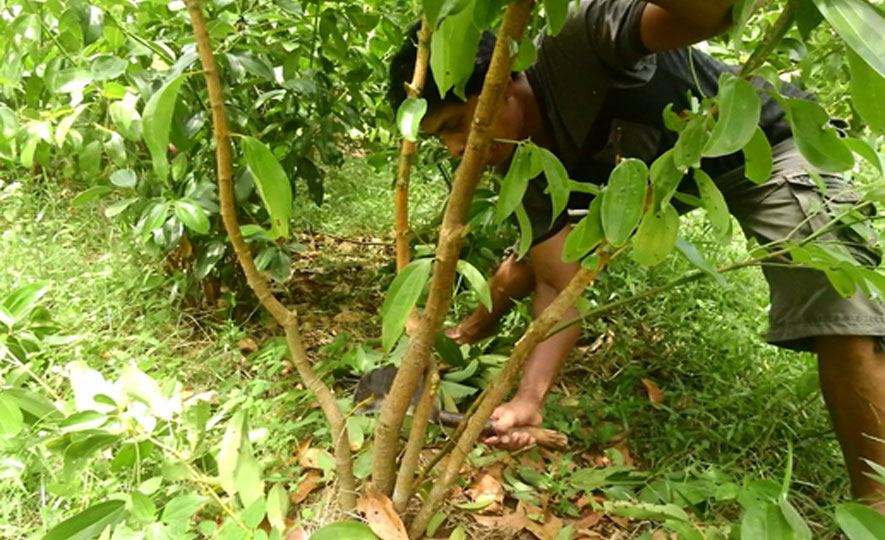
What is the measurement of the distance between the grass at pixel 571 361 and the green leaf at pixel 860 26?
3.05 ft

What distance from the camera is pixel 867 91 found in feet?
1.27

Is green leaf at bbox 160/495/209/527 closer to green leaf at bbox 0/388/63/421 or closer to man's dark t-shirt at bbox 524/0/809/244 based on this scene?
green leaf at bbox 0/388/63/421

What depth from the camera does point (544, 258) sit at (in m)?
1.49

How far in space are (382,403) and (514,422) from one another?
272 mm

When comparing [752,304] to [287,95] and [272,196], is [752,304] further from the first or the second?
[272,196]

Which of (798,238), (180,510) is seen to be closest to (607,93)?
(798,238)

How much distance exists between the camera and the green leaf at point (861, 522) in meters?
0.53

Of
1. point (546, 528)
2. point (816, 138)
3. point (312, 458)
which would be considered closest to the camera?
point (816, 138)

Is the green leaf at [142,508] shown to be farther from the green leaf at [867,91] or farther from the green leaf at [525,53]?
the green leaf at [867,91]

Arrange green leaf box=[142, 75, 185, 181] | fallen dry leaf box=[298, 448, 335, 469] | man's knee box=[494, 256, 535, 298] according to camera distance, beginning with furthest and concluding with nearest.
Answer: man's knee box=[494, 256, 535, 298]
fallen dry leaf box=[298, 448, 335, 469]
green leaf box=[142, 75, 185, 181]

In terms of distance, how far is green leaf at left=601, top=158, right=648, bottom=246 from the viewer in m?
0.56

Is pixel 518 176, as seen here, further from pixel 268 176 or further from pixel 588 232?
pixel 268 176

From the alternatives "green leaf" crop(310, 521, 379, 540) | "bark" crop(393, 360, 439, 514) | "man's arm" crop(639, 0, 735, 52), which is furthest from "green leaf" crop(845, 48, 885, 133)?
"green leaf" crop(310, 521, 379, 540)

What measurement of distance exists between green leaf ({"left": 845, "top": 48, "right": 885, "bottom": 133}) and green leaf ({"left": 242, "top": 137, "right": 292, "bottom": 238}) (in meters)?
0.50
